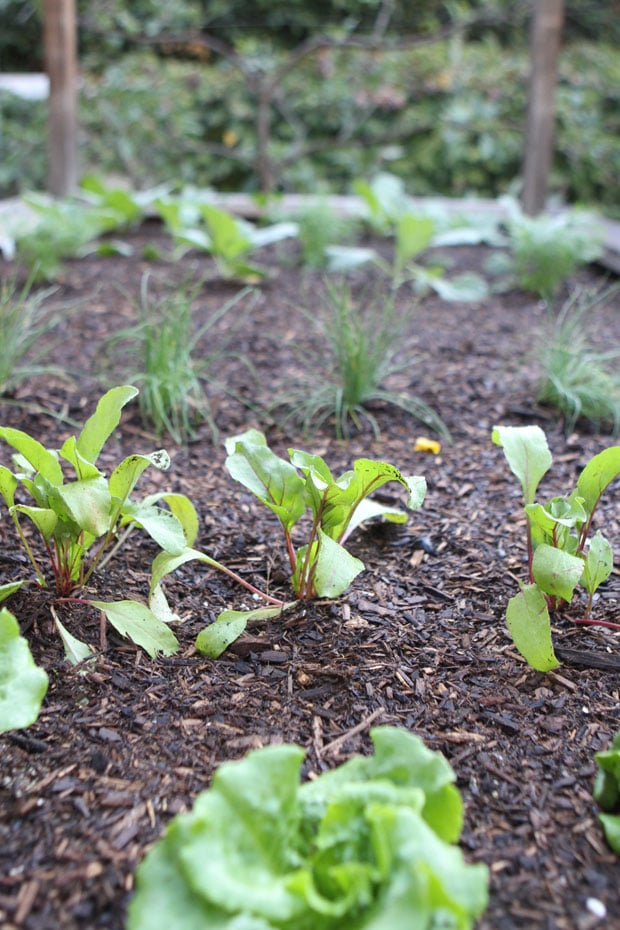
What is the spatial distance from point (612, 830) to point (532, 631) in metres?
0.38

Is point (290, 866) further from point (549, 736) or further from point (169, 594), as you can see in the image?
point (169, 594)

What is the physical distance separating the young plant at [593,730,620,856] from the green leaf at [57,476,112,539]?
91 centimetres

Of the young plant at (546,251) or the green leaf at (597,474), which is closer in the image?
the green leaf at (597,474)

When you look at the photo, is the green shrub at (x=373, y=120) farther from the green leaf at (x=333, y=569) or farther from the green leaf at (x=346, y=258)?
the green leaf at (x=333, y=569)

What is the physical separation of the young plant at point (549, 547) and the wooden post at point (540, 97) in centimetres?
421

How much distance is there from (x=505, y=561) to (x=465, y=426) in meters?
0.81

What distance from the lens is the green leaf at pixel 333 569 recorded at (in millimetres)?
1476

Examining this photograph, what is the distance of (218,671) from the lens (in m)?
1.54

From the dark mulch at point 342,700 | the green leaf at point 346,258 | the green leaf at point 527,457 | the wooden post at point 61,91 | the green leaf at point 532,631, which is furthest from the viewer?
the wooden post at point 61,91

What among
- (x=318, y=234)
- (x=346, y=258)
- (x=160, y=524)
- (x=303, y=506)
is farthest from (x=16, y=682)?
(x=318, y=234)

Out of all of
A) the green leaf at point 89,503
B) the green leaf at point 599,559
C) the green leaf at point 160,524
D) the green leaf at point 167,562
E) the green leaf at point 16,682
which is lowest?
the green leaf at point 167,562

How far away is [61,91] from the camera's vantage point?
4.99 metres

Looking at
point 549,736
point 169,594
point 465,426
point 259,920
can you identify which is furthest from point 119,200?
point 259,920

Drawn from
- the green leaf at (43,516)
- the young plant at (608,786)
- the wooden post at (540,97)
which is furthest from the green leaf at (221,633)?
the wooden post at (540,97)
